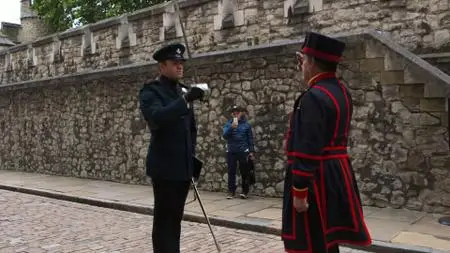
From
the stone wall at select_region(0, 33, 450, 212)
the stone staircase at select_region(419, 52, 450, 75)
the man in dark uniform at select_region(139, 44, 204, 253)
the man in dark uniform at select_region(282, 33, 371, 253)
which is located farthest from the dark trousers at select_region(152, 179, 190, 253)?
the stone staircase at select_region(419, 52, 450, 75)

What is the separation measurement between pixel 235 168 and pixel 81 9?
58.6 ft

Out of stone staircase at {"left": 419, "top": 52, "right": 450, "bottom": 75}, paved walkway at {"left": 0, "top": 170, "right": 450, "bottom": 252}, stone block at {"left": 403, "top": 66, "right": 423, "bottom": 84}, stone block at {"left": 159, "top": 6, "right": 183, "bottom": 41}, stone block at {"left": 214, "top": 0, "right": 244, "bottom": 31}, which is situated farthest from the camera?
stone block at {"left": 159, "top": 6, "right": 183, "bottom": 41}

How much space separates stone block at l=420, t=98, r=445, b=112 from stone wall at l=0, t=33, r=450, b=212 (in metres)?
0.01

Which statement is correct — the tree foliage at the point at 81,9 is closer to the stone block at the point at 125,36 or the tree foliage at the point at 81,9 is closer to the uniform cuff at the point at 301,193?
the stone block at the point at 125,36

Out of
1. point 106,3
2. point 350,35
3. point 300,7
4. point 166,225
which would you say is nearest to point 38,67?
point 106,3

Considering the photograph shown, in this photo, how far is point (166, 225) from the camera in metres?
4.40

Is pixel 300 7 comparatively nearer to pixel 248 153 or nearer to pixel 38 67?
pixel 248 153

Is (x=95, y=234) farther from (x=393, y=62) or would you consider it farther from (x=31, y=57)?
(x=31, y=57)

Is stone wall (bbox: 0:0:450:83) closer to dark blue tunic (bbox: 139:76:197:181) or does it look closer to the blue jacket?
the blue jacket

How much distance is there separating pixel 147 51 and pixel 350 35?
19.9ft

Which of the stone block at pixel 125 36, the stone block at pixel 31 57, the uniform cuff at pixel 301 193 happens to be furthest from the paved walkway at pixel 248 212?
the stone block at pixel 31 57

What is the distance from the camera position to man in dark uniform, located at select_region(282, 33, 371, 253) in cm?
→ 318

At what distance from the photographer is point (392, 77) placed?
7.57 metres

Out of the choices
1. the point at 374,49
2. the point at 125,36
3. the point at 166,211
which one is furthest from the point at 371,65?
the point at 125,36
